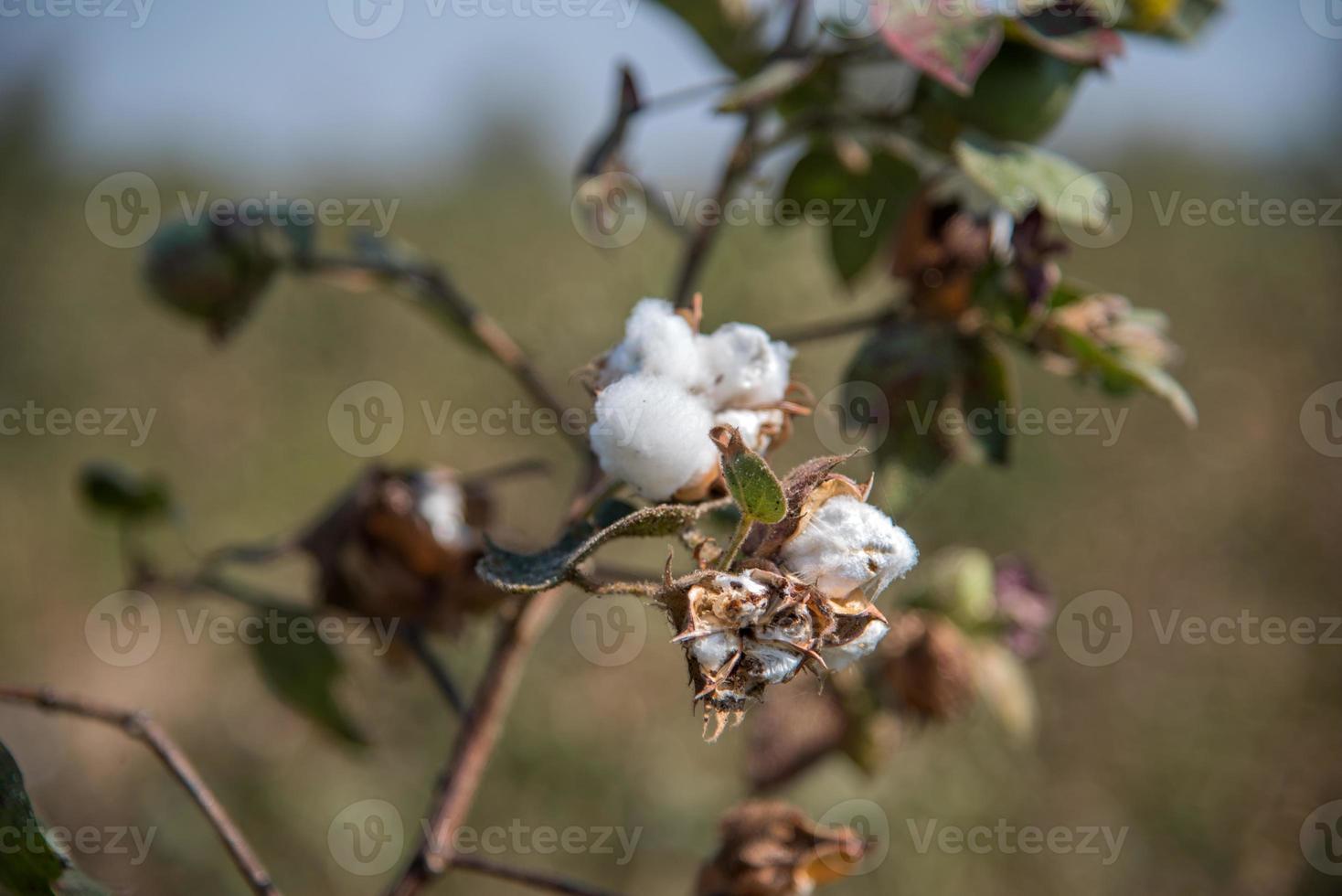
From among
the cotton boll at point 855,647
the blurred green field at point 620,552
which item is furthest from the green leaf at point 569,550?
the blurred green field at point 620,552

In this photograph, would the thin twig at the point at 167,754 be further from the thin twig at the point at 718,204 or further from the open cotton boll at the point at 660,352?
the thin twig at the point at 718,204

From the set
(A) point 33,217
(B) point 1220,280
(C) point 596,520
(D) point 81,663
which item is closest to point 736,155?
(C) point 596,520

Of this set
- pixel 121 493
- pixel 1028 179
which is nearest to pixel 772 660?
pixel 1028 179

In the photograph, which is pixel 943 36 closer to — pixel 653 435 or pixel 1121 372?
pixel 1121 372

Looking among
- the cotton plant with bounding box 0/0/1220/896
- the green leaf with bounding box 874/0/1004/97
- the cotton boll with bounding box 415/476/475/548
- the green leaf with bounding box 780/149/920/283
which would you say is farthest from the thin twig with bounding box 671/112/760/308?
the cotton boll with bounding box 415/476/475/548

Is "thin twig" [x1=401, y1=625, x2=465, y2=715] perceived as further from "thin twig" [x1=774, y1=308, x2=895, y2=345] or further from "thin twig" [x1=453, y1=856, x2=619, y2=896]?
"thin twig" [x1=774, y1=308, x2=895, y2=345]
